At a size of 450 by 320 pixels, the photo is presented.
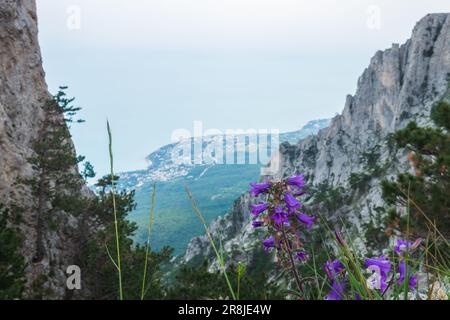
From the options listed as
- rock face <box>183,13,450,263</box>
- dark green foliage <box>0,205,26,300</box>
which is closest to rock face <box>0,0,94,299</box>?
dark green foliage <box>0,205,26,300</box>

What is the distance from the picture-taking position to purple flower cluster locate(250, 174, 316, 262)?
2.84 meters

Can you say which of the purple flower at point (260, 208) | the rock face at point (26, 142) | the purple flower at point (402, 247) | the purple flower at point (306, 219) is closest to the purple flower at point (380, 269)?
the purple flower at point (402, 247)

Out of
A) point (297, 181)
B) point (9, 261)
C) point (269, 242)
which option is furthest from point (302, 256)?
point (9, 261)

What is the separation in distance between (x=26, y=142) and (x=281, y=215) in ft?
140

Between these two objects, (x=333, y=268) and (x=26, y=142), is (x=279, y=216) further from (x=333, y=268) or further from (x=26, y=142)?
(x=26, y=142)

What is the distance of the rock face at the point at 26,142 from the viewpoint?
2580cm

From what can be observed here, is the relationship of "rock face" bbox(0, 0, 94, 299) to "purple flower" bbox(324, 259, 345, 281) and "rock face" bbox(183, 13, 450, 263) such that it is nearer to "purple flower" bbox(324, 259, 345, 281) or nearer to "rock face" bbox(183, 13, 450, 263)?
"purple flower" bbox(324, 259, 345, 281)

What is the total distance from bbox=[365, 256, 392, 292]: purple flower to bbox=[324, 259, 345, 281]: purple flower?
0.20 m

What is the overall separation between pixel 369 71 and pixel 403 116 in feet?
105
